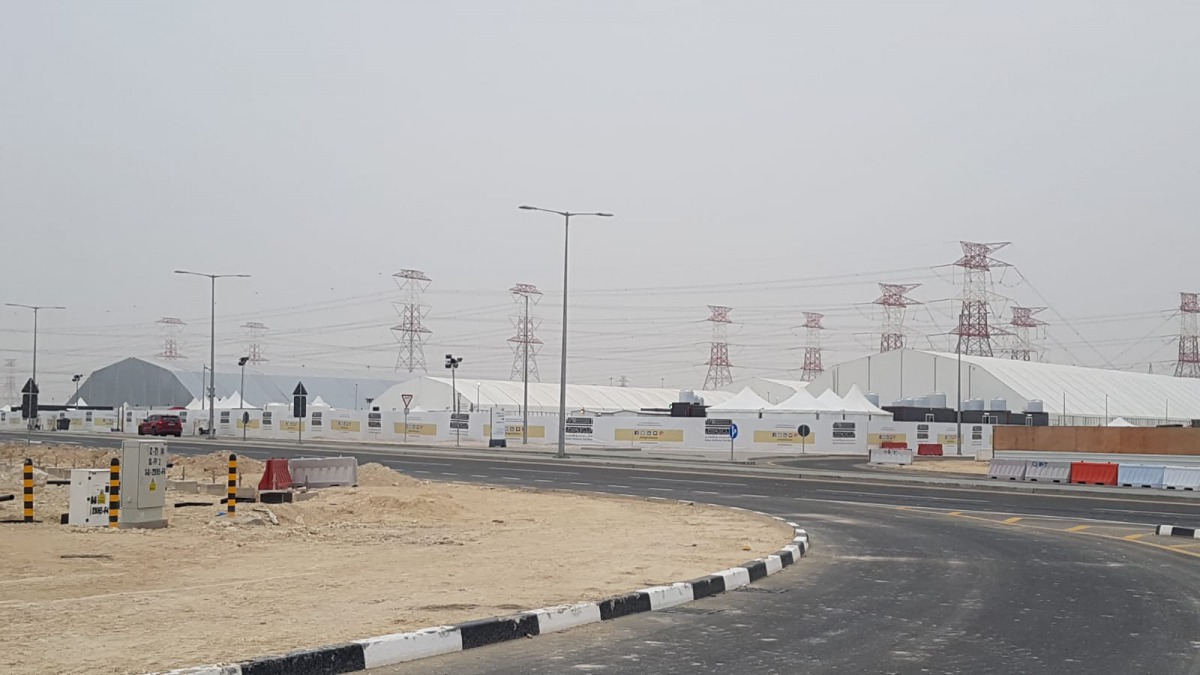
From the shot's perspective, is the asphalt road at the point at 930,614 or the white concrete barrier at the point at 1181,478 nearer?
the asphalt road at the point at 930,614

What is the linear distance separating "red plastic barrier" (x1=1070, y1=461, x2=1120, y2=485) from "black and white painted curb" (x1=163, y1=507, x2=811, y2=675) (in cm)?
2800

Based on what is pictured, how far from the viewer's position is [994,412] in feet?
269

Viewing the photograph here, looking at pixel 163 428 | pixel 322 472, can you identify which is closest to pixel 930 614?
pixel 322 472

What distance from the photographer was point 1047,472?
38.5 metres

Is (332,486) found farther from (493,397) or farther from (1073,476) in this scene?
(493,397)

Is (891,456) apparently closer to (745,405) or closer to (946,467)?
(946,467)

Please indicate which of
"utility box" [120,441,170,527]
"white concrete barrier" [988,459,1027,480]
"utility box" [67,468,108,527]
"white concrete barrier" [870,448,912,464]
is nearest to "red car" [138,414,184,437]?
"white concrete barrier" [870,448,912,464]

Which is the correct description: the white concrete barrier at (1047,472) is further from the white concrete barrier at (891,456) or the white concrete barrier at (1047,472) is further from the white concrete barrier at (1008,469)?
the white concrete barrier at (891,456)

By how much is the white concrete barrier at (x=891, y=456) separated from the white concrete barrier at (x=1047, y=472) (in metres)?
12.7

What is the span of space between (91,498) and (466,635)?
452 inches

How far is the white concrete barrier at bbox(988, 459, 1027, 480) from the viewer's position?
39.0 metres

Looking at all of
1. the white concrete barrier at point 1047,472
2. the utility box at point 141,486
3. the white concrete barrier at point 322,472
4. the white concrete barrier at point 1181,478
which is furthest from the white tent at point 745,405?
the utility box at point 141,486

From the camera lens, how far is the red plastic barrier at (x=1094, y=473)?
120 feet

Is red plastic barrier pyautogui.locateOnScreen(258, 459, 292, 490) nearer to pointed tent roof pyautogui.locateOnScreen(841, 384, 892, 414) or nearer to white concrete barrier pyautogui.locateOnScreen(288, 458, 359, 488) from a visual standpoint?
white concrete barrier pyautogui.locateOnScreen(288, 458, 359, 488)
